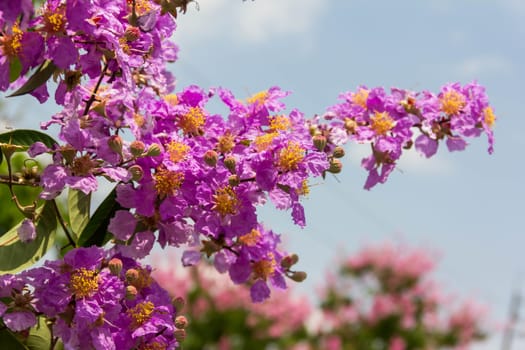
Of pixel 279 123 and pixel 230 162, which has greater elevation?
pixel 279 123

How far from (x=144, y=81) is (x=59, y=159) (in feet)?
0.57

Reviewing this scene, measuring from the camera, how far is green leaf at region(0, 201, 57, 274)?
938mm

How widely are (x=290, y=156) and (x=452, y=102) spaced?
35cm

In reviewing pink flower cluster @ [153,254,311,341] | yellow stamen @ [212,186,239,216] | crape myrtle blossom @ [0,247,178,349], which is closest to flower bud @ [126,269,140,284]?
crape myrtle blossom @ [0,247,178,349]

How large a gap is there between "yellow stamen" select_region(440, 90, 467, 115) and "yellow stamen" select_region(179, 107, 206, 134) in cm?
38

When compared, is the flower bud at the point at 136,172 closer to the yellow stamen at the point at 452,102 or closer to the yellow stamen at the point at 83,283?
the yellow stamen at the point at 83,283

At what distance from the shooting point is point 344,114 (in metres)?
1.14

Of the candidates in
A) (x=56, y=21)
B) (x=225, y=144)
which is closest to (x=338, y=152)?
(x=225, y=144)

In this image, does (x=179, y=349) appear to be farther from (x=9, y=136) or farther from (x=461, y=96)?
(x=461, y=96)

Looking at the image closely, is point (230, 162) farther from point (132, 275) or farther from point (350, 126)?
point (350, 126)

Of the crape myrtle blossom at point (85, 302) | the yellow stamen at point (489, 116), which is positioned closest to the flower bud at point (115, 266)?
the crape myrtle blossom at point (85, 302)

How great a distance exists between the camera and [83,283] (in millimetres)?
867

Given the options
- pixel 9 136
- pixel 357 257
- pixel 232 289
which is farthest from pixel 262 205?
pixel 357 257

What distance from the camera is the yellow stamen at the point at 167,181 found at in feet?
2.89
